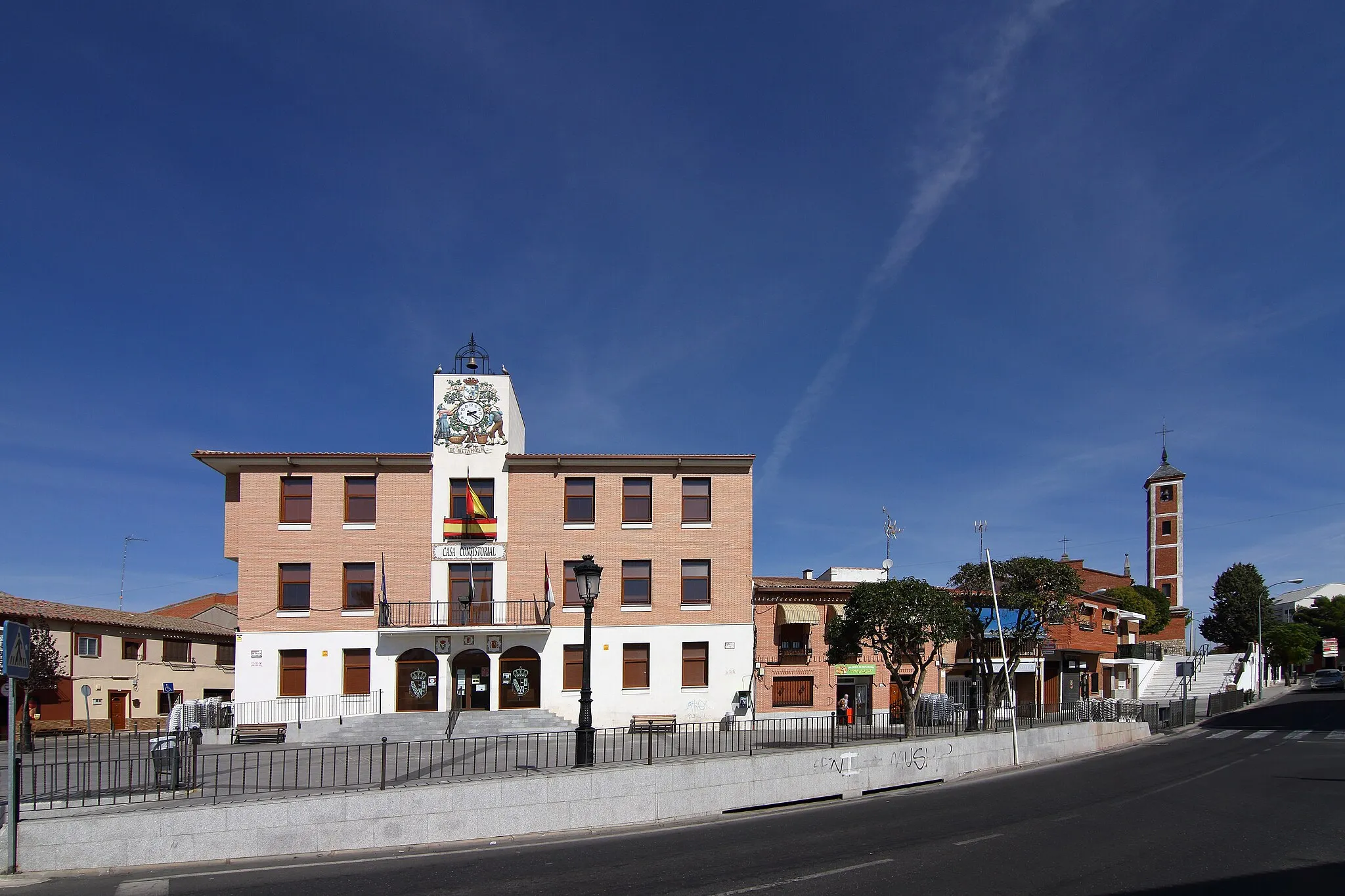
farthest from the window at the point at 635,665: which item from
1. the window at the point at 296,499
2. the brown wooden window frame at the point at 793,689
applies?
the window at the point at 296,499

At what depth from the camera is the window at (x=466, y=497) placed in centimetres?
3356

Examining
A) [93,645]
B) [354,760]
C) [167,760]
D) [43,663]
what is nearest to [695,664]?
[354,760]

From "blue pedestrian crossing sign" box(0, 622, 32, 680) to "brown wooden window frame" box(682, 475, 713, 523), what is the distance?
80.8 ft

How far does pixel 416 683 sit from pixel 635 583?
8279 mm

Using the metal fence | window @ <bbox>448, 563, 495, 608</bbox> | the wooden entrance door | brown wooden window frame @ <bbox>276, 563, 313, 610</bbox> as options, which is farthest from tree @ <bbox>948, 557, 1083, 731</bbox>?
the wooden entrance door

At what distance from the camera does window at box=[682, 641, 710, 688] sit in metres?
33.8

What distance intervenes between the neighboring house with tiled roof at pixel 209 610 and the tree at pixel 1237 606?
3551 inches

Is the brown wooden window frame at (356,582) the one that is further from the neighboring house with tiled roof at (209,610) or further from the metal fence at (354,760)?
the neighboring house with tiled roof at (209,610)

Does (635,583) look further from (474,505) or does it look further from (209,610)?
(209,610)

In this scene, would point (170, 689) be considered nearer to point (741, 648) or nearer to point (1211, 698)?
point (741, 648)

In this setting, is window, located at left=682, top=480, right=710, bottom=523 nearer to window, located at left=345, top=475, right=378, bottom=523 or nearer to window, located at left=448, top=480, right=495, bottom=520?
window, located at left=448, top=480, right=495, bottom=520

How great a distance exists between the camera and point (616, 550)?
3409 centimetres

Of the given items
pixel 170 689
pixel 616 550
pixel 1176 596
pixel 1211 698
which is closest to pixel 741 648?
pixel 616 550

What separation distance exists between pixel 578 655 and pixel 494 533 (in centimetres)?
526
